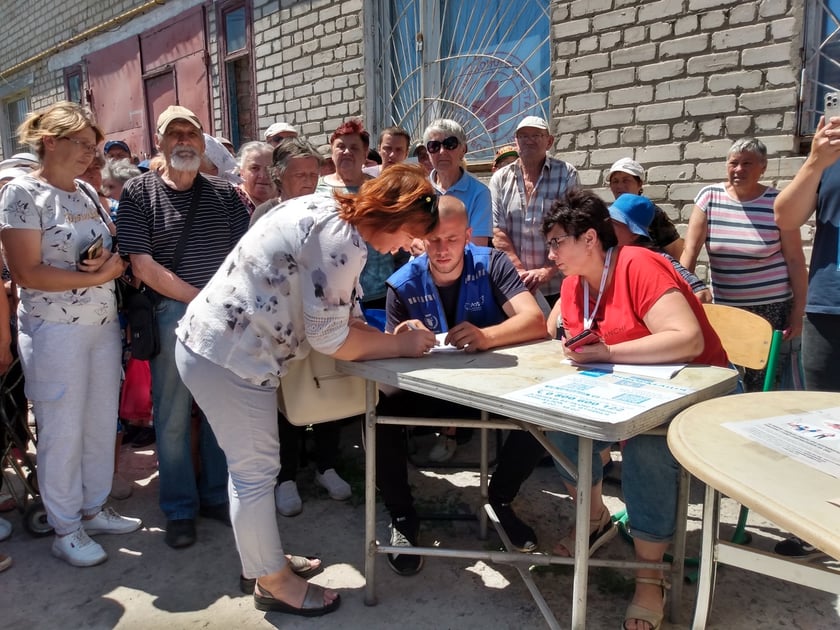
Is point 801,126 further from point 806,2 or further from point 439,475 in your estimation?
point 439,475

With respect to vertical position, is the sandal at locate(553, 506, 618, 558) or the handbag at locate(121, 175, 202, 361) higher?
the handbag at locate(121, 175, 202, 361)

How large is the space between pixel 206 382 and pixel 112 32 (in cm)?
1060

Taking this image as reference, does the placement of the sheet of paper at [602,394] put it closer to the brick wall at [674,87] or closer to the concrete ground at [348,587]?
the concrete ground at [348,587]

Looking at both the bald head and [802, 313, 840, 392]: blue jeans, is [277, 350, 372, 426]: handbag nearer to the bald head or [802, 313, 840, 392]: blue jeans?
the bald head

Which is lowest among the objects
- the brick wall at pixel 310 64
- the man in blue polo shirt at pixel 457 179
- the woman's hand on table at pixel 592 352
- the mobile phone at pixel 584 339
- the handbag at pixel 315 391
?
the handbag at pixel 315 391

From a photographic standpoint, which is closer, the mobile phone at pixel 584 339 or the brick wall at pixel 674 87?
the mobile phone at pixel 584 339

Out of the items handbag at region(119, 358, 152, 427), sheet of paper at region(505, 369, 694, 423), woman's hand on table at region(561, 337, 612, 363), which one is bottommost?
handbag at region(119, 358, 152, 427)

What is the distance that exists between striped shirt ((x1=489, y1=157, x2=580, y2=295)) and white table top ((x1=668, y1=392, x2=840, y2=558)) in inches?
82.1

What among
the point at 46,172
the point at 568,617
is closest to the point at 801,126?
the point at 568,617

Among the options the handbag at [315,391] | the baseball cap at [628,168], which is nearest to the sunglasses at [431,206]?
the handbag at [315,391]

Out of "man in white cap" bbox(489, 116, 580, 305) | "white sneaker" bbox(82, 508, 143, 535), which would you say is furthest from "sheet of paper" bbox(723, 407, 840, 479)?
"white sneaker" bbox(82, 508, 143, 535)

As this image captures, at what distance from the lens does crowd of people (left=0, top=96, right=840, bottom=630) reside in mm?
1830

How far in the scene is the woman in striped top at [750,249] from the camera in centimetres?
312

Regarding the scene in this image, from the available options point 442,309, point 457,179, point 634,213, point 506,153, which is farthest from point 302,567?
point 506,153
